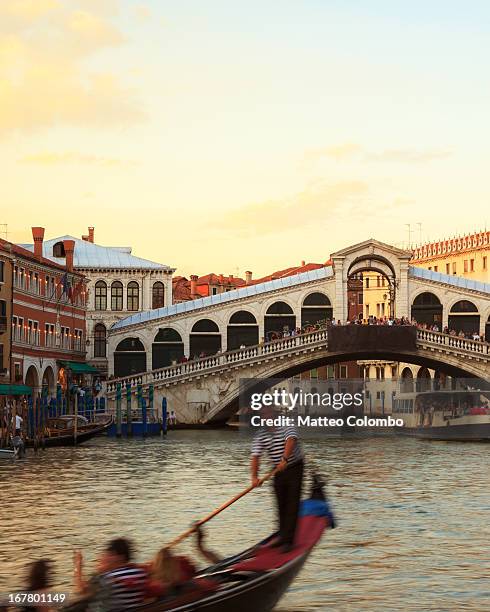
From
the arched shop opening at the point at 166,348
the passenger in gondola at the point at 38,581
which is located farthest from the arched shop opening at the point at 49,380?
the passenger in gondola at the point at 38,581

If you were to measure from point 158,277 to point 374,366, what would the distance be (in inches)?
827

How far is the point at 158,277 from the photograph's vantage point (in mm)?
54500

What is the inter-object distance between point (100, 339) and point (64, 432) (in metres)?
19.6

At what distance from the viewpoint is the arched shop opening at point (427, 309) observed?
159 ft

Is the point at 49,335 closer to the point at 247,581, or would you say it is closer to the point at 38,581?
the point at 247,581

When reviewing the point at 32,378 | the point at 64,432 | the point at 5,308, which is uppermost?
the point at 5,308

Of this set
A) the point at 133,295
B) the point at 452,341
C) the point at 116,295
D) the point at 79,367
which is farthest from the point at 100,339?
the point at 452,341

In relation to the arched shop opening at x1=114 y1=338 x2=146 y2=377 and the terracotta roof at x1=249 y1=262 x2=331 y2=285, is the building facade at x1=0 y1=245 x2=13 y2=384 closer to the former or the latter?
the arched shop opening at x1=114 y1=338 x2=146 y2=377

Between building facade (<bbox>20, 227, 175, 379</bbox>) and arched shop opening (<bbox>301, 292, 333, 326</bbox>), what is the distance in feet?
25.8

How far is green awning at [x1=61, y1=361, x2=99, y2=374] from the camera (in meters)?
46.7

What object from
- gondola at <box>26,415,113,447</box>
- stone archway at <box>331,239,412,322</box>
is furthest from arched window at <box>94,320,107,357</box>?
gondola at <box>26,415,113,447</box>

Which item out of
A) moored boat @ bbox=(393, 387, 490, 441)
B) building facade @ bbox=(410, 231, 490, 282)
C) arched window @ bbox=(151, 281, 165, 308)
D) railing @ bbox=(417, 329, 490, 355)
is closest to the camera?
moored boat @ bbox=(393, 387, 490, 441)

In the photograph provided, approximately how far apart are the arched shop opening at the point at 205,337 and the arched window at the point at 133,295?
614cm

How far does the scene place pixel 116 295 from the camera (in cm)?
5409
